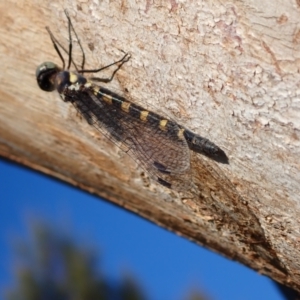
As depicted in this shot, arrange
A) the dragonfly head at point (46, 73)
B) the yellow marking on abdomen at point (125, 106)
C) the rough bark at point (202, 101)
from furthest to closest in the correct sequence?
the dragonfly head at point (46, 73), the yellow marking on abdomen at point (125, 106), the rough bark at point (202, 101)

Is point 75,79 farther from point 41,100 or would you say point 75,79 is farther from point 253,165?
point 253,165

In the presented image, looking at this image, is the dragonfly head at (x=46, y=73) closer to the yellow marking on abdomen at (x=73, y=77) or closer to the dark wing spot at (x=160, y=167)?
the yellow marking on abdomen at (x=73, y=77)

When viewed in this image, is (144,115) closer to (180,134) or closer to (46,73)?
(180,134)

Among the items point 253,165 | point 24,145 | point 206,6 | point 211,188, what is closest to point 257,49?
point 206,6

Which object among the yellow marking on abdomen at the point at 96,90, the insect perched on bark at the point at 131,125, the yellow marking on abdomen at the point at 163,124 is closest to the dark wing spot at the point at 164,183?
the insect perched on bark at the point at 131,125

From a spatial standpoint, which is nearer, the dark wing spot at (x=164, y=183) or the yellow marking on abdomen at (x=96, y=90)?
the dark wing spot at (x=164, y=183)

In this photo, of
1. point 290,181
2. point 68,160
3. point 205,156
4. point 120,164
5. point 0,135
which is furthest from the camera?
point 0,135

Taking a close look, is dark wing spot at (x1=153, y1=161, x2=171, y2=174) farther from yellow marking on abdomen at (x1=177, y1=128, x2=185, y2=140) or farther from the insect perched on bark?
yellow marking on abdomen at (x1=177, y1=128, x2=185, y2=140)

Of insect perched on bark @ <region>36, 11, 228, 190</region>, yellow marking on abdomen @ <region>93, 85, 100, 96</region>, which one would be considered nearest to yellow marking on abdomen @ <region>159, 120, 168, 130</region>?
insect perched on bark @ <region>36, 11, 228, 190</region>
